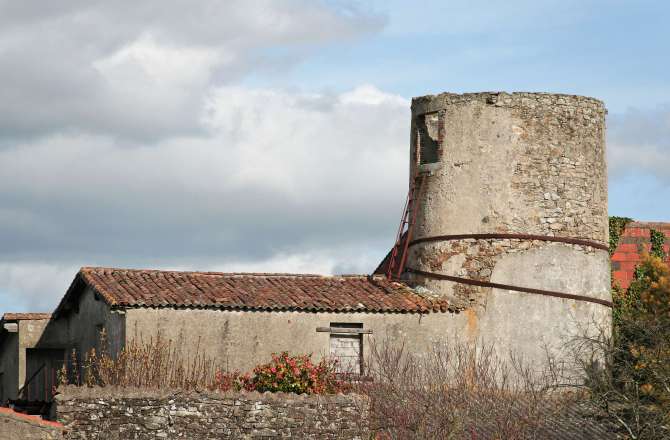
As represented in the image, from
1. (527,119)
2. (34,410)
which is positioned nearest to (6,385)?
(34,410)

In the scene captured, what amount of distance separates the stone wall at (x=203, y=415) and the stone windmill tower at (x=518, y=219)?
6283mm

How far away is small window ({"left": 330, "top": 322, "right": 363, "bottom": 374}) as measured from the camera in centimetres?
2847

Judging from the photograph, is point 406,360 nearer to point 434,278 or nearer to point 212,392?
point 434,278

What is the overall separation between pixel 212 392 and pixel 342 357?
573 centimetres

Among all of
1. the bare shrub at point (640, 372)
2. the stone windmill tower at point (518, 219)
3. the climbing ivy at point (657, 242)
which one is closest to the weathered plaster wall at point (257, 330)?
the stone windmill tower at point (518, 219)

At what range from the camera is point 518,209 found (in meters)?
29.7

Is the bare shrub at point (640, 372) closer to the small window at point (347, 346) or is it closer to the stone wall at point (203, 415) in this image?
the stone wall at point (203, 415)

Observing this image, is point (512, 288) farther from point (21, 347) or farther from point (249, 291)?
point (21, 347)

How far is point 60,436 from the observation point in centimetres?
2214

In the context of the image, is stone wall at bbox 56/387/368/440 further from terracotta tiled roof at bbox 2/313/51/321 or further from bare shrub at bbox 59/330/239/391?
terracotta tiled roof at bbox 2/313/51/321

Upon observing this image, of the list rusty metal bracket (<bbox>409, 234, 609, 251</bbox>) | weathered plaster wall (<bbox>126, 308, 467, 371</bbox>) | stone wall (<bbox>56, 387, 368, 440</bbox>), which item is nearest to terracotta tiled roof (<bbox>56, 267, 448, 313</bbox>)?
weathered plaster wall (<bbox>126, 308, 467, 371</bbox>)

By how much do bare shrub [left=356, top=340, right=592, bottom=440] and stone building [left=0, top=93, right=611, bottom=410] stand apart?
0.43 m

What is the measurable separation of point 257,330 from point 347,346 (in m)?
1.94

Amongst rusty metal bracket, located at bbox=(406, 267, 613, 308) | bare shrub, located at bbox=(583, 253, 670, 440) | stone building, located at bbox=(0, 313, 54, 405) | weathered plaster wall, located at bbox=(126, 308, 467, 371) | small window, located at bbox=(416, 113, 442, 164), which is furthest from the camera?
stone building, located at bbox=(0, 313, 54, 405)
